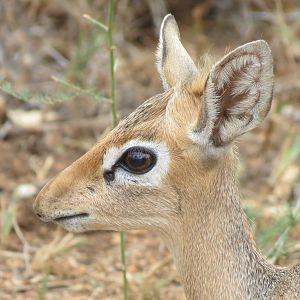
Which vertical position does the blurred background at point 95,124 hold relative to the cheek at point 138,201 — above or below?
above

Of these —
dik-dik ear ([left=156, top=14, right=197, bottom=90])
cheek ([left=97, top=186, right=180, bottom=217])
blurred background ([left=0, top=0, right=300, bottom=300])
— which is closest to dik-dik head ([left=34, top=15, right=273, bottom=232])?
cheek ([left=97, top=186, right=180, bottom=217])

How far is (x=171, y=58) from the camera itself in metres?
4.08

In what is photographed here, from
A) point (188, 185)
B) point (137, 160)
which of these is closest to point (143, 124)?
point (137, 160)

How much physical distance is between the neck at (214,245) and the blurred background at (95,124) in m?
0.59

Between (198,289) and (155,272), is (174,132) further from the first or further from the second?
(155,272)

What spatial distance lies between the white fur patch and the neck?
0.14 m

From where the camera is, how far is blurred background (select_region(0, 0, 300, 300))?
17.7 ft

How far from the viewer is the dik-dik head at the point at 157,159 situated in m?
3.55

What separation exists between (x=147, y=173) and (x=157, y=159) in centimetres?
7

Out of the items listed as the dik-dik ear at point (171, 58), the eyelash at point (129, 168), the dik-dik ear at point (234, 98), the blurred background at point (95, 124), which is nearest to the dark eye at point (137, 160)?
the eyelash at point (129, 168)

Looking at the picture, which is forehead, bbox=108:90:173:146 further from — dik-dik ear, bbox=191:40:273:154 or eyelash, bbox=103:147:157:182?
dik-dik ear, bbox=191:40:273:154

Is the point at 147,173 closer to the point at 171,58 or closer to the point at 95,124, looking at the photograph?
the point at 171,58

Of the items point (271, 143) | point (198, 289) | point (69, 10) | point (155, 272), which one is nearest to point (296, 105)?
point (271, 143)

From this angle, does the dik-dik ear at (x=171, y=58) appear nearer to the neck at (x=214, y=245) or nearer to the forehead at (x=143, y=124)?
the forehead at (x=143, y=124)
